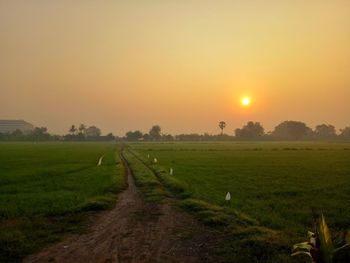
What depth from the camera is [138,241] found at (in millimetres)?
11078

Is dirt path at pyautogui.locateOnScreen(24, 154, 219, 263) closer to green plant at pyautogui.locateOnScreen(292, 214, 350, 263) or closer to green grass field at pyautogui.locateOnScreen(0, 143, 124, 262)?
green grass field at pyautogui.locateOnScreen(0, 143, 124, 262)

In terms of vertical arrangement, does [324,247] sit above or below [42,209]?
above

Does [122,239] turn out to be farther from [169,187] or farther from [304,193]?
[304,193]

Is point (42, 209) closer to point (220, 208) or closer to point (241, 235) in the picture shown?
point (220, 208)

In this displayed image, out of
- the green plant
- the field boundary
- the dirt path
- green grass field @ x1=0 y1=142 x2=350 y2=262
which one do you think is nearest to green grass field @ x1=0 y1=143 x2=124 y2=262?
Result: green grass field @ x1=0 y1=142 x2=350 y2=262

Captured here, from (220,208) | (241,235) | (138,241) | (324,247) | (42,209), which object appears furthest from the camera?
(42,209)

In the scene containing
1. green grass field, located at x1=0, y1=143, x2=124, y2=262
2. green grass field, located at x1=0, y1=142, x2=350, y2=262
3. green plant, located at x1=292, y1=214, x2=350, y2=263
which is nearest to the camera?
green plant, located at x1=292, y1=214, x2=350, y2=263

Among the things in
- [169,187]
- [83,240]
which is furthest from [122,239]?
[169,187]

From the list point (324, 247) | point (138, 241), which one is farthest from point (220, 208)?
point (324, 247)

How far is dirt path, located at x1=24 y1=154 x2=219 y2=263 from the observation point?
961 cm

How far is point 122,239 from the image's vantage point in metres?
11.3

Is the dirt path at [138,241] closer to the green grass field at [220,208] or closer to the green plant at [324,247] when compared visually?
the green grass field at [220,208]

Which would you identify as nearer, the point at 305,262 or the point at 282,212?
the point at 305,262

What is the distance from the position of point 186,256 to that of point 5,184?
2066 centimetres
